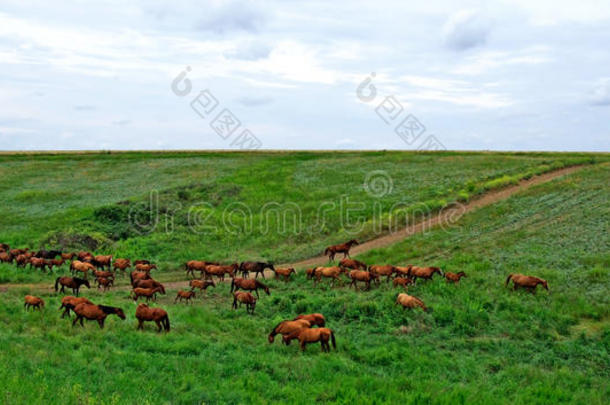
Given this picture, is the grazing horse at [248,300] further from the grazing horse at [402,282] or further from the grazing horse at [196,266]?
the grazing horse at [196,266]

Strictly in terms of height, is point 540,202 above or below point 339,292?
above

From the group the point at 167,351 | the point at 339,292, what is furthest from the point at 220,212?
the point at 167,351

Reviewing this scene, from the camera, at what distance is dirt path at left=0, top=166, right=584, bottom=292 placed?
2243 centimetres

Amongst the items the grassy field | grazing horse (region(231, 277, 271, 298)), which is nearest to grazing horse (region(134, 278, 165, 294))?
the grassy field

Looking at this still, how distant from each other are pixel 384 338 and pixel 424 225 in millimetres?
18419

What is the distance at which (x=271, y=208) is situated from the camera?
125 feet

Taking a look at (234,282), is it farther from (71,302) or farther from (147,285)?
(71,302)

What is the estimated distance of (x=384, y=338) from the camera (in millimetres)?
13695

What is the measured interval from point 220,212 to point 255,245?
798 centimetres

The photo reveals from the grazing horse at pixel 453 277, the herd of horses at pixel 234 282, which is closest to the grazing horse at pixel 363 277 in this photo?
the herd of horses at pixel 234 282

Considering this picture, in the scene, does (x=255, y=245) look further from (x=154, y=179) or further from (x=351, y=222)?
(x=154, y=179)

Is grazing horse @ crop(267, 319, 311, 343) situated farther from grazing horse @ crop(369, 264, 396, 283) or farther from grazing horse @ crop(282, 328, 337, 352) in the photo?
grazing horse @ crop(369, 264, 396, 283)

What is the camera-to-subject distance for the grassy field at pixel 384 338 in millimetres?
9586

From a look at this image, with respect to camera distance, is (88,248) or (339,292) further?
(88,248)
